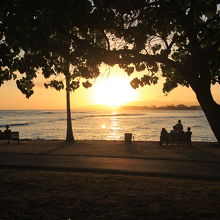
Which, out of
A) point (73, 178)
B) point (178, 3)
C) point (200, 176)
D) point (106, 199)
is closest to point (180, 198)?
point (106, 199)

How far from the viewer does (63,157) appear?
15773mm

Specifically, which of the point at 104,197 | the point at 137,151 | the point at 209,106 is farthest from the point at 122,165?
the point at 209,106

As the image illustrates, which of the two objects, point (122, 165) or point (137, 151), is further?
point (137, 151)

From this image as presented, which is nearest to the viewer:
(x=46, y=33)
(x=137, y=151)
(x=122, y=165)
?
(x=46, y=33)

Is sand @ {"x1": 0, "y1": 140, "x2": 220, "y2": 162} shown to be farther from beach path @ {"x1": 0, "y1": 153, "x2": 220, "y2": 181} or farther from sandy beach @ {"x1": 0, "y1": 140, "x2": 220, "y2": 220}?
sandy beach @ {"x1": 0, "y1": 140, "x2": 220, "y2": 220}

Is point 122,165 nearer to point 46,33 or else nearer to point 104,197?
point 104,197

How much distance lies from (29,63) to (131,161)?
22.3 feet

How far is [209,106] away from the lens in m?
7.80

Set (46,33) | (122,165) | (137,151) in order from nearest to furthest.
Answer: (46,33), (122,165), (137,151)

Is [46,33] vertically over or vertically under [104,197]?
over

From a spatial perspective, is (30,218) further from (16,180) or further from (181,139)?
(181,139)

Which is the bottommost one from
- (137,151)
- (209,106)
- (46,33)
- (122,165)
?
(137,151)

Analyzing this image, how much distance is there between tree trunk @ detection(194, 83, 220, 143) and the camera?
776 centimetres

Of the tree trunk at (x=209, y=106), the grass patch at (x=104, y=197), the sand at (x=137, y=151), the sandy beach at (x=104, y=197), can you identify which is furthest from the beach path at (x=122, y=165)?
the tree trunk at (x=209, y=106)
